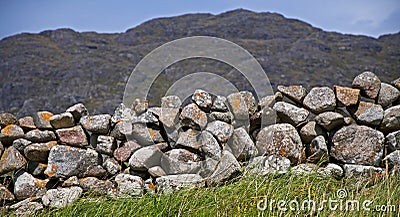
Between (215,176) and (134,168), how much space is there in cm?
101

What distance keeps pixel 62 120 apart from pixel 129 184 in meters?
1.20

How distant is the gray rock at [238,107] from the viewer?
4.93m

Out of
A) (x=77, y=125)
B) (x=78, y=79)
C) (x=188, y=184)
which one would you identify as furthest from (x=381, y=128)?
(x=78, y=79)

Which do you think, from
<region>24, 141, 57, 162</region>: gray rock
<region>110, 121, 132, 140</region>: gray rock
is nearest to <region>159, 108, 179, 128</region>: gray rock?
<region>110, 121, 132, 140</region>: gray rock

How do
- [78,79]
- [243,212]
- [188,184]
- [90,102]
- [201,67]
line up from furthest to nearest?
[201,67] → [78,79] → [90,102] → [188,184] → [243,212]

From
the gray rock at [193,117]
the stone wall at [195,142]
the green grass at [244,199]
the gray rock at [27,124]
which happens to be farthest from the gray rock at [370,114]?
the gray rock at [27,124]

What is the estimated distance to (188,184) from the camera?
4531 mm

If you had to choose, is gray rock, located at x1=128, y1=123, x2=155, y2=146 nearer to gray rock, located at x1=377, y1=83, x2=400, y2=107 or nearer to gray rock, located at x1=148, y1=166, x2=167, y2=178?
gray rock, located at x1=148, y1=166, x2=167, y2=178

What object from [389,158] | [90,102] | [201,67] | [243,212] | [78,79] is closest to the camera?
[243,212]

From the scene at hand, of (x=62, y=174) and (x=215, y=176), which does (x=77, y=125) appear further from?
(x=215, y=176)

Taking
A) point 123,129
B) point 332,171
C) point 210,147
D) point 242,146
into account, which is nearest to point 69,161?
point 123,129

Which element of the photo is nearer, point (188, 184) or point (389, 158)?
point (188, 184)

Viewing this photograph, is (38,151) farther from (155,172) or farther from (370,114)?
(370,114)

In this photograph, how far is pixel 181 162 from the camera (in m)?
4.77
